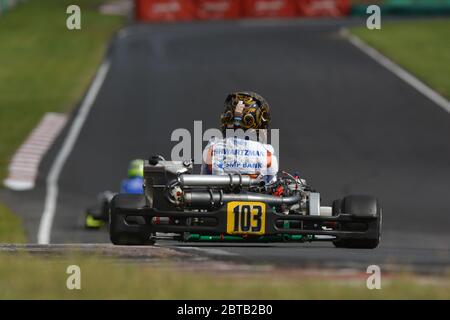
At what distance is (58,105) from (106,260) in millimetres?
21635

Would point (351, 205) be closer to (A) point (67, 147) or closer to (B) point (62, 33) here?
(A) point (67, 147)

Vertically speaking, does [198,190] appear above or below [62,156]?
below

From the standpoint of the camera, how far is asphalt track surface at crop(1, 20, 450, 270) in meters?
19.3

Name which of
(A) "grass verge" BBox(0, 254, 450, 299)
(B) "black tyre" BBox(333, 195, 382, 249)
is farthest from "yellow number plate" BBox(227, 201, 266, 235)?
(A) "grass verge" BBox(0, 254, 450, 299)

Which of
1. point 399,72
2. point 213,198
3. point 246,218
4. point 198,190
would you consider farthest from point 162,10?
point 246,218

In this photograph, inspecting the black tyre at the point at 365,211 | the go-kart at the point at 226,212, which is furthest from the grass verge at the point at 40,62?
the black tyre at the point at 365,211

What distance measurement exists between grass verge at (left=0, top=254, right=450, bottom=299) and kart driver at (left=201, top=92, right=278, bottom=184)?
2685mm

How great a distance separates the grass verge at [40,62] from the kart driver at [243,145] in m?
7.20

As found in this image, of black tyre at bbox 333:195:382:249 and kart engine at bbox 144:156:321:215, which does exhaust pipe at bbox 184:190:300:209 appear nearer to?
kart engine at bbox 144:156:321:215

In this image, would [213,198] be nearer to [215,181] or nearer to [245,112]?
[215,181]

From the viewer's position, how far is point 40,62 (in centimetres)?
3803

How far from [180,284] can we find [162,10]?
39.8 metres

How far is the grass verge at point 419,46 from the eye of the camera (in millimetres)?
34338

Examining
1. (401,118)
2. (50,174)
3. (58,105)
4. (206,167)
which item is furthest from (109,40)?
(206,167)
